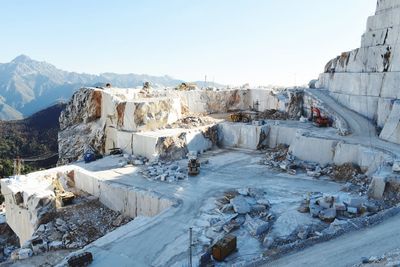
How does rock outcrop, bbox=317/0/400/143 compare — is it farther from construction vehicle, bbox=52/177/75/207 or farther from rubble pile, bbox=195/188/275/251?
construction vehicle, bbox=52/177/75/207

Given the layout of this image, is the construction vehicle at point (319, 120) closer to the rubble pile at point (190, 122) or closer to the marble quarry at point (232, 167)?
the marble quarry at point (232, 167)

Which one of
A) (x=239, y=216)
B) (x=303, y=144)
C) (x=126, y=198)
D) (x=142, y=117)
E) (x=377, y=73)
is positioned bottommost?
(x=126, y=198)

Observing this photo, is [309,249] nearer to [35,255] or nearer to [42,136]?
[35,255]

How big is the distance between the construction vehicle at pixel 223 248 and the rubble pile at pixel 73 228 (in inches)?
256

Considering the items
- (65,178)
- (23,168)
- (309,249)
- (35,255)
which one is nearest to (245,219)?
(309,249)

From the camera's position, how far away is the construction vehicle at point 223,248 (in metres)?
9.32

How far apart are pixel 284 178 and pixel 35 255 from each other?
35.0 feet

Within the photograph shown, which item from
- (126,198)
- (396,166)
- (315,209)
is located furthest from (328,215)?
(126,198)

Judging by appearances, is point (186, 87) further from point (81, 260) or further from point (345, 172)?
point (81, 260)

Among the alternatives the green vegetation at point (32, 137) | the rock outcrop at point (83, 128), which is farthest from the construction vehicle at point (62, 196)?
the green vegetation at point (32, 137)

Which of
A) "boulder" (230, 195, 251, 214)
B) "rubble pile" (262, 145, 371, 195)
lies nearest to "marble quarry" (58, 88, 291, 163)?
"rubble pile" (262, 145, 371, 195)

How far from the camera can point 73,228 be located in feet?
47.7

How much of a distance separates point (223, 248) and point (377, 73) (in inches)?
584

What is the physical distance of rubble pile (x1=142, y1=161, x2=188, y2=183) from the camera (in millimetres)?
16469
